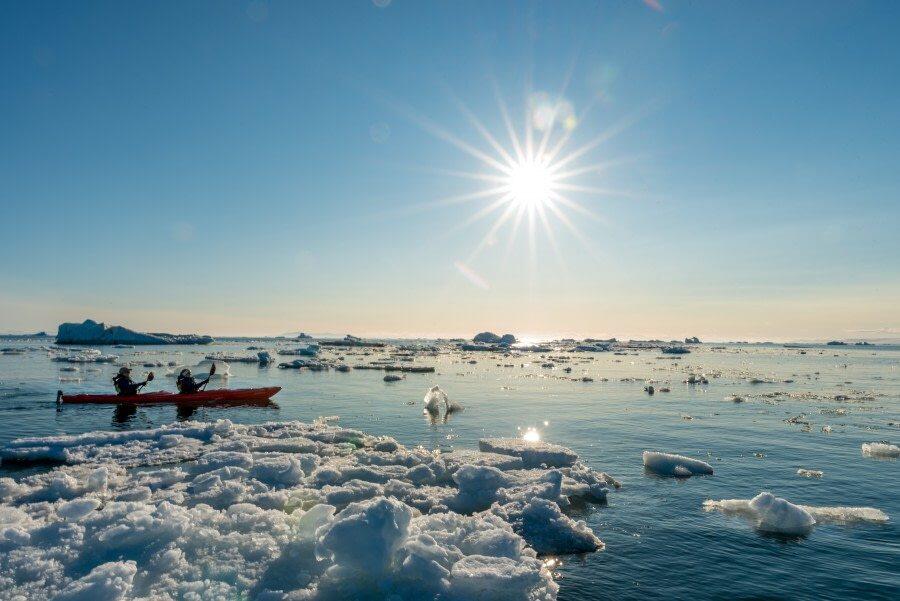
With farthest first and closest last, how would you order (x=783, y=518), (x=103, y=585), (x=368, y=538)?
(x=783, y=518) → (x=368, y=538) → (x=103, y=585)

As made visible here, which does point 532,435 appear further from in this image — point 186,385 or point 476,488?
point 186,385

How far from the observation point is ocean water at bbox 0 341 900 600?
752 cm

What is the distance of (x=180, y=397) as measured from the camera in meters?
25.6

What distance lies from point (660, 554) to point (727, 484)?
543 centimetres

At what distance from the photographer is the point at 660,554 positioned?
8117 millimetres

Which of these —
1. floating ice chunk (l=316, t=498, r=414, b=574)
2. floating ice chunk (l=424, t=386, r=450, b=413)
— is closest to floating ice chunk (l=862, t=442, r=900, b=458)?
floating ice chunk (l=424, t=386, r=450, b=413)

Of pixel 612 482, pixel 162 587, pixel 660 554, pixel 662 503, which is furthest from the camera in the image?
pixel 612 482

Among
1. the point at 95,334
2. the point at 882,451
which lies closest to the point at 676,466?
the point at 882,451

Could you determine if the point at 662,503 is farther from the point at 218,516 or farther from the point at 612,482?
the point at 218,516

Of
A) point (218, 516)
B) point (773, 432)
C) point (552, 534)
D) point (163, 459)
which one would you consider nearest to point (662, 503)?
point (552, 534)

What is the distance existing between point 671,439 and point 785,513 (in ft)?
28.8

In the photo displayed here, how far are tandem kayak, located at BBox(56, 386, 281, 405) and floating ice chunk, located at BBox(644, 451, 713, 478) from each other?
20.8 metres

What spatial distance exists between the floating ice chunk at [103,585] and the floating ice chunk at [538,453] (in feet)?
31.1

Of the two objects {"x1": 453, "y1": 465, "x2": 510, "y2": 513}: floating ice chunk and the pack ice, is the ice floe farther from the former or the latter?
{"x1": 453, "y1": 465, "x2": 510, "y2": 513}: floating ice chunk
